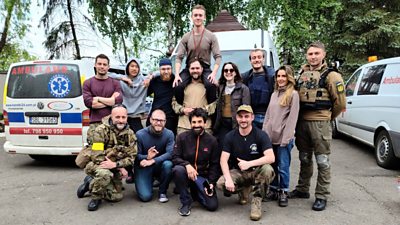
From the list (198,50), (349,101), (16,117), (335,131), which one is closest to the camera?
(198,50)

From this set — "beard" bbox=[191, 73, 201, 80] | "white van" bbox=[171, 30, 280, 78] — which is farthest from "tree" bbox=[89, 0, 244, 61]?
"beard" bbox=[191, 73, 201, 80]

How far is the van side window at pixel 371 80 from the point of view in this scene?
21.5 feet

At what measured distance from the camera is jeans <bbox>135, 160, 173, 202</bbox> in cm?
452

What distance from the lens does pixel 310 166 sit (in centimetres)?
450

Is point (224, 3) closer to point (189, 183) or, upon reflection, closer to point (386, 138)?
point (386, 138)

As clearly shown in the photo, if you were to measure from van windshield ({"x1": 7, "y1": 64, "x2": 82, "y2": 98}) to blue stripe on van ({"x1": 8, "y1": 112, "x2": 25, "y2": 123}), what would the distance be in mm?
307

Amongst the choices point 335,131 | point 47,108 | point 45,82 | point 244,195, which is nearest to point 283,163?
point 244,195

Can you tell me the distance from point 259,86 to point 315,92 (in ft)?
2.36

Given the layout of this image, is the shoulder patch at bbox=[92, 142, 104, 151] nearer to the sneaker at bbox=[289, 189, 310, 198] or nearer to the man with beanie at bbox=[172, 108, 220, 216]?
the man with beanie at bbox=[172, 108, 220, 216]

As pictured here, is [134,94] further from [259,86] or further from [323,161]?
[323,161]

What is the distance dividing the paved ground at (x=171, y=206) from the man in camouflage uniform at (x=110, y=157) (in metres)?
0.18

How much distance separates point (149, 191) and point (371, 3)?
13.5 metres

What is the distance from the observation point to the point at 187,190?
4.18m

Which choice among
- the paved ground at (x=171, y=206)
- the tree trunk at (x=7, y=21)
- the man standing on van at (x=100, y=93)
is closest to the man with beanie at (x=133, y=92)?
the man standing on van at (x=100, y=93)
